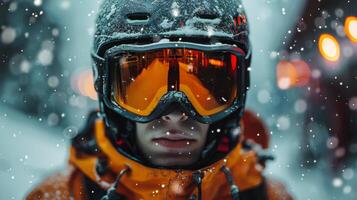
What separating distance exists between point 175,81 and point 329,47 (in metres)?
3.36

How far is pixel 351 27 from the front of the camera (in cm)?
470

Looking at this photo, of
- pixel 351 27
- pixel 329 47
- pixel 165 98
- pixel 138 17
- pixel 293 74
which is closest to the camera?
pixel 165 98

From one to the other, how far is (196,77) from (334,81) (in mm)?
3099

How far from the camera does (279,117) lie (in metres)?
5.53

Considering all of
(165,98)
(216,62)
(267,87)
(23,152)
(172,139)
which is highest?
(216,62)

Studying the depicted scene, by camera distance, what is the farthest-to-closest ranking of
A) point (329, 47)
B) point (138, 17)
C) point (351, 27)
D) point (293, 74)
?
1. point (293, 74)
2. point (329, 47)
3. point (351, 27)
4. point (138, 17)

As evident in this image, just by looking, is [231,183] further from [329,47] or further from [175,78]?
[329,47]

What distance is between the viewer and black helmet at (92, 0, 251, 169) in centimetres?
206

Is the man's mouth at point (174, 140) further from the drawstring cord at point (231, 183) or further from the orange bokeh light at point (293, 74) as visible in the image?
the orange bokeh light at point (293, 74)

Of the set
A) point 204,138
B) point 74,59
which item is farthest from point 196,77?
point 74,59

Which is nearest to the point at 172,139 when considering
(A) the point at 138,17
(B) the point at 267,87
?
(A) the point at 138,17

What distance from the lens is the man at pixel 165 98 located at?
208 centimetres

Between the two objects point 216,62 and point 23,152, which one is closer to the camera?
point 216,62

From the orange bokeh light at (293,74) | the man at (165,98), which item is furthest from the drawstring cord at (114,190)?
the orange bokeh light at (293,74)
